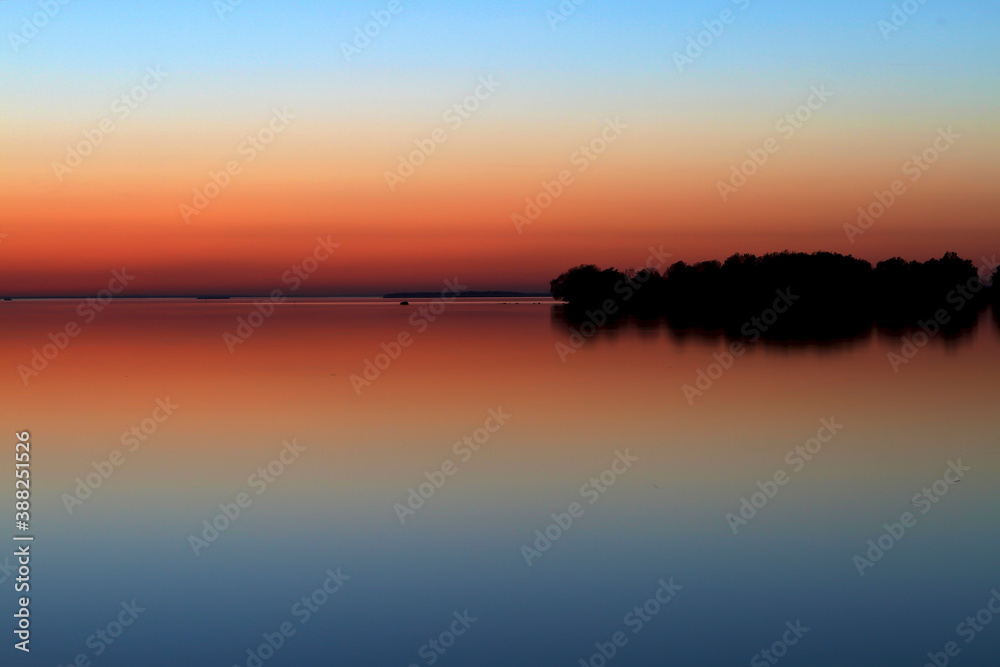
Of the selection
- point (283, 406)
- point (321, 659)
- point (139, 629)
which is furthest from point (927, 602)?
point (283, 406)

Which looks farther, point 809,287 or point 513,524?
point 809,287

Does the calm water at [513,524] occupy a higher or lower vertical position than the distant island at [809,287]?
lower

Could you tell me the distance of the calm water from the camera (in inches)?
281

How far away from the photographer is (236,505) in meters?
10.9

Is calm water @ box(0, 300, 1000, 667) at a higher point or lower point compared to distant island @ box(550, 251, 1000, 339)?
lower

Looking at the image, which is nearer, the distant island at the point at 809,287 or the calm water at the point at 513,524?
the calm water at the point at 513,524

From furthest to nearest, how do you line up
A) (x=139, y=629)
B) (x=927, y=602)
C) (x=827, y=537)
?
(x=827, y=537), (x=927, y=602), (x=139, y=629)

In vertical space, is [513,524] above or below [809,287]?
below

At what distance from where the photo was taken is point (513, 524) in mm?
10047

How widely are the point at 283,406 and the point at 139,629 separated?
11349 mm

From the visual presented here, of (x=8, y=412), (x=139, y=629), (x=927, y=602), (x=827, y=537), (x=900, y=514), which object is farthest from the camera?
(x=8, y=412)

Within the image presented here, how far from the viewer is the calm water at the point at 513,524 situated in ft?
23.4

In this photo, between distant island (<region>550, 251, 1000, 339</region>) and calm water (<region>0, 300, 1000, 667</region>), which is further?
distant island (<region>550, 251, 1000, 339</region>)

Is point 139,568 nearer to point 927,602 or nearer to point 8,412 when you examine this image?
point 927,602
